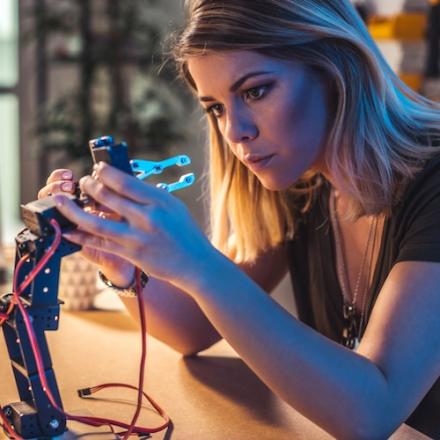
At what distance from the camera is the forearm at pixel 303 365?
2.92 feet

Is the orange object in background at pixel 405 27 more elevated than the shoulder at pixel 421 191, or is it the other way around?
the orange object in background at pixel 405 27

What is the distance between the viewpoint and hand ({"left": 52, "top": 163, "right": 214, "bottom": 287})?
30.9 inches

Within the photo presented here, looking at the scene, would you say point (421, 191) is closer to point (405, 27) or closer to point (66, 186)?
point (66, 186)

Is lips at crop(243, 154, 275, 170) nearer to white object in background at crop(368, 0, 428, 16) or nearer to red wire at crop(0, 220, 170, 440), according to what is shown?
red wire at crop(0, 220, 170, 440)

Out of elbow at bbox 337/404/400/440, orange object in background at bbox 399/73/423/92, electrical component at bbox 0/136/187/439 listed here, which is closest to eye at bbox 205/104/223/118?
electrical component at bbox 0/136/187/439

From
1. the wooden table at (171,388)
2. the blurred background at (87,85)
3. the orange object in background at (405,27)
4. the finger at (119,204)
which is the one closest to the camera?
the finger at (119,204)

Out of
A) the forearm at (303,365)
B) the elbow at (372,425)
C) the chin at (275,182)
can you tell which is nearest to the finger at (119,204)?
the forearm at (303,365)

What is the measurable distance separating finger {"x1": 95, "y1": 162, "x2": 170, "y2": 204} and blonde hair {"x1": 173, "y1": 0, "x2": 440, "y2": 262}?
1.30ft

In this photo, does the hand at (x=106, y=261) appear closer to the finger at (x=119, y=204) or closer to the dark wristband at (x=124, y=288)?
the dark wristband at (x=124, y=288)

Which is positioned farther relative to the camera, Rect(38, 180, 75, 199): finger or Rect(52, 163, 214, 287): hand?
Rect(38, 180, 75, 199): finger

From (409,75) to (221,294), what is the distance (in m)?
2.41

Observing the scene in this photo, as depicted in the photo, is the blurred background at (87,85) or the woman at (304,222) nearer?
the woman at (304,222)

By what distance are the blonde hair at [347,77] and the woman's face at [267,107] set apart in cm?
2

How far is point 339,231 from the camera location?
1.48 m
